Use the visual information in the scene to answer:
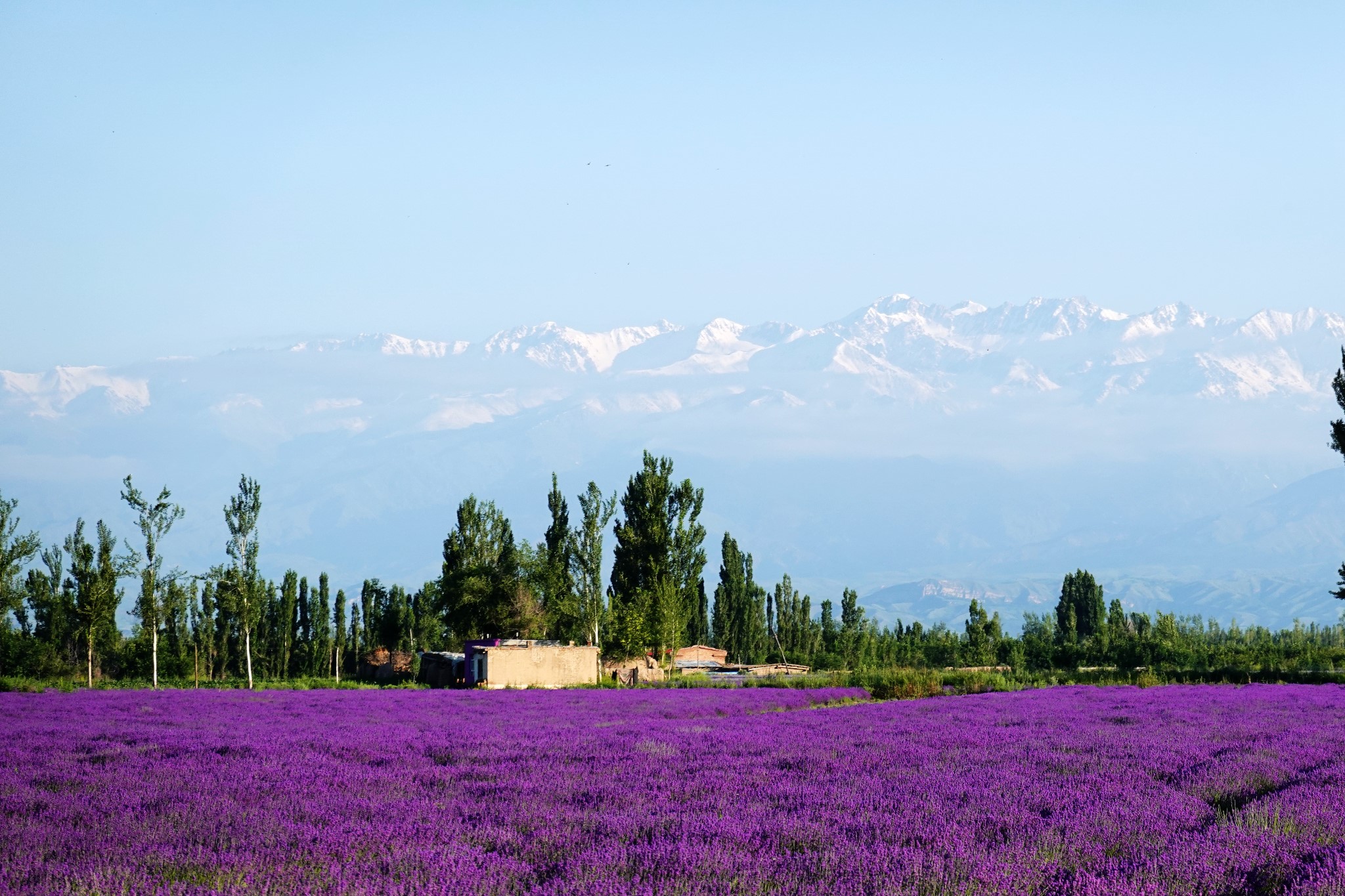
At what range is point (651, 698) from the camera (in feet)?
106

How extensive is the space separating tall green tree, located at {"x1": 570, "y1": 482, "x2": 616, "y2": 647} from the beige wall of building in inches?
287

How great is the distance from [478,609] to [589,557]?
10.3 meters

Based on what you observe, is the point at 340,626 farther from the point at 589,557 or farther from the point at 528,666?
the point at 528,666

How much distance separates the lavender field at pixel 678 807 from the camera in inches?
301

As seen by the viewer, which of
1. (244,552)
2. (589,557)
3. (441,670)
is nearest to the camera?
(441,670)

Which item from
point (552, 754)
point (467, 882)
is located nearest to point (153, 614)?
point (552, 754)

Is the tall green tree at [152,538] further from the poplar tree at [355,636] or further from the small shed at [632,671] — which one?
the poplar tree at [355,636]

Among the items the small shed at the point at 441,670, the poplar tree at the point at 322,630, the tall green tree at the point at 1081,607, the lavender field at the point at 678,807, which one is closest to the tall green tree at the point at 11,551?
the small shed at the point at 441,670

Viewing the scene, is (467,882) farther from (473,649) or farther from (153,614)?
(153,614)

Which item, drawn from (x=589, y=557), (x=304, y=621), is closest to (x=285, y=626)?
(x=304, y=621)

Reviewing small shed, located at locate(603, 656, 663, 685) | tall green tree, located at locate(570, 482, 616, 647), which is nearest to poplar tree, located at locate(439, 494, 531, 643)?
tall green tree, located at locate(570, 482, 616, 647)

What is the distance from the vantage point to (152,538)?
46.8 meters

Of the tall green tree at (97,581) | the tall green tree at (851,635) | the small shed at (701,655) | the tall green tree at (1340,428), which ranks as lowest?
the small shed at (701,655)

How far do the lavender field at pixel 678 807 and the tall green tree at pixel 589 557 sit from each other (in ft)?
114
